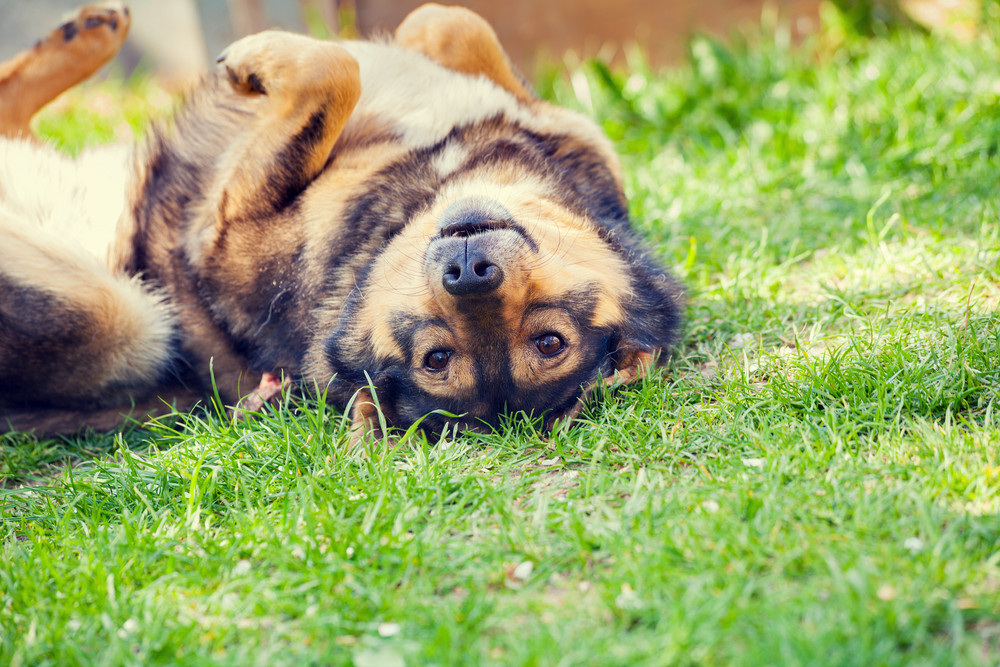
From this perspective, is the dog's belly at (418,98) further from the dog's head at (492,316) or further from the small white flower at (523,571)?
the small white flower at (523,571)

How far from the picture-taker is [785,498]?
240 cm

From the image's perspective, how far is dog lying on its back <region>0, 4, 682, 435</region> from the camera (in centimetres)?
310

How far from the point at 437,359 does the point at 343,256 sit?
747 mm

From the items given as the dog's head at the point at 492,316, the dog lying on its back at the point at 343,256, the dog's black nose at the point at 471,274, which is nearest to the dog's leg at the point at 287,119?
the dog lying on its back at the point at 343,256

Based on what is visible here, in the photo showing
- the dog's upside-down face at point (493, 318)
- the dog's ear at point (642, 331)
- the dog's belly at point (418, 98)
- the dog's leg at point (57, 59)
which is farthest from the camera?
the dog's leg at point (57, 59)

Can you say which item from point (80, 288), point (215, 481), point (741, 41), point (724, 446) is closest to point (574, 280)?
point (724, 446)

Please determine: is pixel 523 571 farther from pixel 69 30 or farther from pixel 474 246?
pixel 69 30

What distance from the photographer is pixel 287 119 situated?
3.56 meters

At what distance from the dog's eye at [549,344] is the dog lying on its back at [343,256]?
1 cm

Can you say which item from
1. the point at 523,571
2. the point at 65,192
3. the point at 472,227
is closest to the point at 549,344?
the point at 472,227

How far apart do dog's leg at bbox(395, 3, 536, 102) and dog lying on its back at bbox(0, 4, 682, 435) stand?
2cm

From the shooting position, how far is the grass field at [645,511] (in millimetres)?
2010

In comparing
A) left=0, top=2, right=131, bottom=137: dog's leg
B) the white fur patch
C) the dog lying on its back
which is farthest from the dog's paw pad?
the dog lying on its back

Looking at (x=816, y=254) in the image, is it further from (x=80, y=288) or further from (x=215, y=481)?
(x=80, y=288)
